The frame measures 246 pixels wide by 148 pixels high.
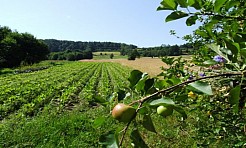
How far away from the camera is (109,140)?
52 centimetres

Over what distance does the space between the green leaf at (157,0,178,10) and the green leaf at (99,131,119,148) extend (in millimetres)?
415

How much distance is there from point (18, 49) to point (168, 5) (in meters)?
44.9

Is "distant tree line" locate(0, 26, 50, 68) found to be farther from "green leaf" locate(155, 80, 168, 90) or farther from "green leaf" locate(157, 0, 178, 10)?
"green leaf" locate(155, 80, 168, 90)

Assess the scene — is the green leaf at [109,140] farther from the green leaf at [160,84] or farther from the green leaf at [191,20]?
the green leaf at [191,20]

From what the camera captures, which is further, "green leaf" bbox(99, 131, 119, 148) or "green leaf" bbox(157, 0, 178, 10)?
"green leaf" bbox(157, 0, 178, 10)

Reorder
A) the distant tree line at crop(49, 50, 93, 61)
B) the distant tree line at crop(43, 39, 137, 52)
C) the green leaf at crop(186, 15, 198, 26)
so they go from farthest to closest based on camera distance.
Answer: the distant tree line at crop(43, 39, 137, 52), the distant tree line at crop(49, 50, 93, 61), the green leaf at crop(186, 15, 198, 26)

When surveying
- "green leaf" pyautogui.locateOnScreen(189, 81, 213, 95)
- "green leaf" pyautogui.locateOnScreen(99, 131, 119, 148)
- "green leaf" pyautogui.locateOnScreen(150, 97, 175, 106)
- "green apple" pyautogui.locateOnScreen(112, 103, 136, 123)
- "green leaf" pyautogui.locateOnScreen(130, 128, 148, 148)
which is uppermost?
"green leaf" pyautogui.locateOnScreen(189, 81, 213, 95)

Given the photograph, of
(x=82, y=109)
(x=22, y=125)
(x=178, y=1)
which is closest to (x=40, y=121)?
(x=22, y=125)

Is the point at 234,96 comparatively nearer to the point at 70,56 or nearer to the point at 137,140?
the point at 137,140

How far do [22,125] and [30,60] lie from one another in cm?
4272

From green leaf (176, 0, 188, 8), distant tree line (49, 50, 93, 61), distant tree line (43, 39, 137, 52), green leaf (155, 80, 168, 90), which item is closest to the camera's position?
green leaf (155, 80, 168, 90)

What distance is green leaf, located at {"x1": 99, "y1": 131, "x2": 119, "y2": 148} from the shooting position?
0.51 metres

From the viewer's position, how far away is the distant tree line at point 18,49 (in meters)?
38.6

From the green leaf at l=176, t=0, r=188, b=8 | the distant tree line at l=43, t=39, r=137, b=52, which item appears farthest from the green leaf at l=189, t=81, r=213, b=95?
the distant tree line at l=43, t=39, r=137, b=52
